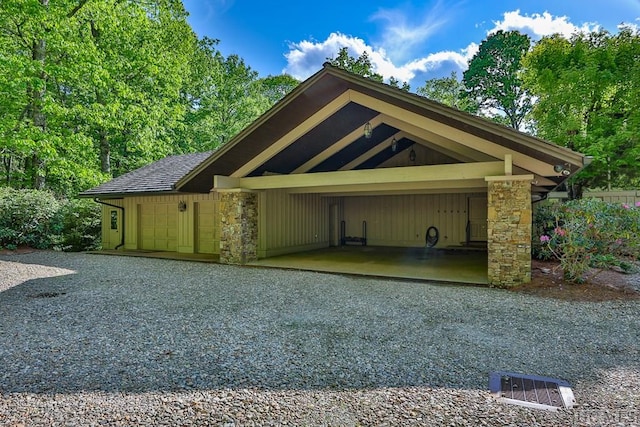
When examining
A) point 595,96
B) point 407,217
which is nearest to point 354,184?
point 407,217

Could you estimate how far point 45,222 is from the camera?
1288cm

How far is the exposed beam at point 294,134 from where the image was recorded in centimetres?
752

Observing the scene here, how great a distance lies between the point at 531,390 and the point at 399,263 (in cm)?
641

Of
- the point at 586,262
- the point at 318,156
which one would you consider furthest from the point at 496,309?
the point at 318,156

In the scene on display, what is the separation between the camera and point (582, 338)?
157 inches

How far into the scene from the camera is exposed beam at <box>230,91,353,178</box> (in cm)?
752

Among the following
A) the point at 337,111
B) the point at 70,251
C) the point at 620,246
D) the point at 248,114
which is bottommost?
the point at 70,251

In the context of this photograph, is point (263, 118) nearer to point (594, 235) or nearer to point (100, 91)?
point (594, 235)

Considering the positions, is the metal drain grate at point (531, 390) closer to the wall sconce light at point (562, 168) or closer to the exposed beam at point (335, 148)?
the wall sconce light at point (562, 168)

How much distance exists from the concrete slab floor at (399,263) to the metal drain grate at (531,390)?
395 centimetres

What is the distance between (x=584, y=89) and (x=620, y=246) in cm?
1057

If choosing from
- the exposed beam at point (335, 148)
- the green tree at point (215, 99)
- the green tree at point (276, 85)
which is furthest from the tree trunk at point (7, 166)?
the green tree at point (276, 85)

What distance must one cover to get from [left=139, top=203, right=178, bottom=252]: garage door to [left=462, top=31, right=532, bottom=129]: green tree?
20.2 m

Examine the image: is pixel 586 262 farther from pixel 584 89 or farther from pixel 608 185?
pixel 608 185
